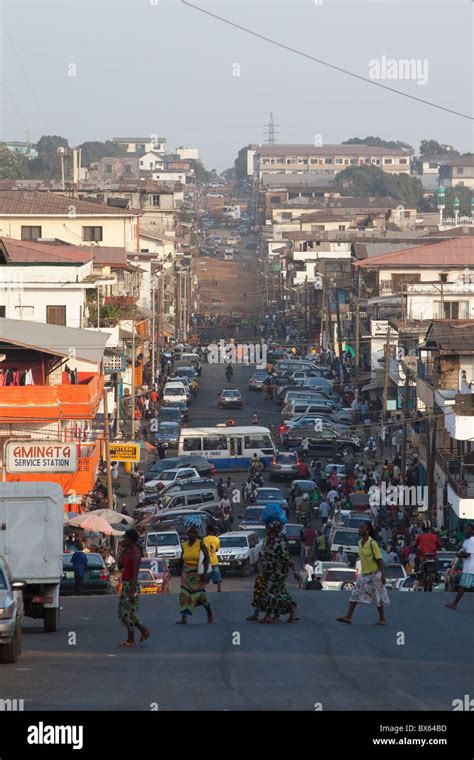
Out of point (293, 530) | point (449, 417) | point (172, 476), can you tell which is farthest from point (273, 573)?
point (172, 476)

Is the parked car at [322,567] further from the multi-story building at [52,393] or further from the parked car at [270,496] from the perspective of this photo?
the parked car at [270,496]

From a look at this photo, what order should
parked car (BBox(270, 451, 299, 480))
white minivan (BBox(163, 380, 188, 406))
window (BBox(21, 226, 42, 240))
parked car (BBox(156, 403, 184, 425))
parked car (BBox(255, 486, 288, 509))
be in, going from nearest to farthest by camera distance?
parked car (BBox(255, 486, 288, 509)) < parked car (BBox(270, 451, 299, 480)) < parked car (BBox(156, 403, 184, 425)) < white minivan (BBox(163, 380, 188, 406)) < window (BBox(21, 226, 42, 240))

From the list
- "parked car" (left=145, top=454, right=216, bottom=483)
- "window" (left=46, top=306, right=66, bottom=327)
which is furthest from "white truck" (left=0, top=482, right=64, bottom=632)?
"window" (left=46, top=306, right=66, bottom=327)

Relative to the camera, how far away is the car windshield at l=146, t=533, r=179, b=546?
141 feet

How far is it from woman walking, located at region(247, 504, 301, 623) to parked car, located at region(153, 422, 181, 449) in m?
46.0

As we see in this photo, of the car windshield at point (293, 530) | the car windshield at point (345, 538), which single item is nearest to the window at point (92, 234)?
the car windshield at point (293, 530)

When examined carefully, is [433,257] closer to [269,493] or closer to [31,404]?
[269,493]

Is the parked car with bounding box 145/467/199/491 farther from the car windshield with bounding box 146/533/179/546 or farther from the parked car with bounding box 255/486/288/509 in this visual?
the car windshield with bounding box 146/533/179/546

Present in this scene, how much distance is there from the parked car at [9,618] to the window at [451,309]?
61.9 m

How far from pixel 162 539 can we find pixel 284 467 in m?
19.3
